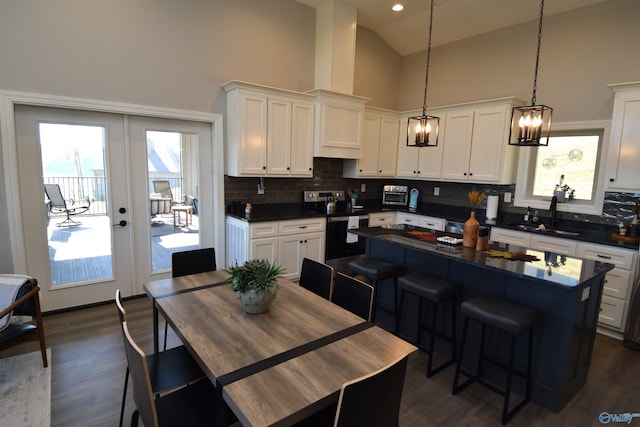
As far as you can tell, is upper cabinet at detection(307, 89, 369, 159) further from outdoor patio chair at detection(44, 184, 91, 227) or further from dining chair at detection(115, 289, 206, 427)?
dining chair at detection(115, 289, 206, 427)

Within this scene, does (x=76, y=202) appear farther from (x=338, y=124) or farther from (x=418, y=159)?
(x=418, y=159)

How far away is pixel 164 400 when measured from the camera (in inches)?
67.3

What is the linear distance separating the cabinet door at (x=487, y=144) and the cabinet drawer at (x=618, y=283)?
159 centimetres

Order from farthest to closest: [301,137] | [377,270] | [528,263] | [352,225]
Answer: [352,225] → [301,137] → [377,270] → [528,263]

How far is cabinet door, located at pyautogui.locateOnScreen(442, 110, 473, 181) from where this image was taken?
471 centimetres

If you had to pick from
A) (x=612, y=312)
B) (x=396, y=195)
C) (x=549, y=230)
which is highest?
(x=396, y=195)

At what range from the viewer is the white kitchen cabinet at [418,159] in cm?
507

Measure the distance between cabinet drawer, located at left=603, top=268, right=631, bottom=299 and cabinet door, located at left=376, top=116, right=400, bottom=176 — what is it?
119 inches

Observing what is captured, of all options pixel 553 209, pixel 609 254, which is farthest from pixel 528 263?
pixel 553 209

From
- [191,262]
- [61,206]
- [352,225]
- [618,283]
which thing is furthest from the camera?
[352,225]

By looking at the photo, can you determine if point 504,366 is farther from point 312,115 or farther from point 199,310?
point 312,115

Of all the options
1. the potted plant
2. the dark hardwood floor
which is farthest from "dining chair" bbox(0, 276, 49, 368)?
the potted plant

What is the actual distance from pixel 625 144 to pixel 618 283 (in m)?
1.34

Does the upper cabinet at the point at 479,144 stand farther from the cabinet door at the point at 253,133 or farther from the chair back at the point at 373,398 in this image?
the chair back at the point at 373,398
